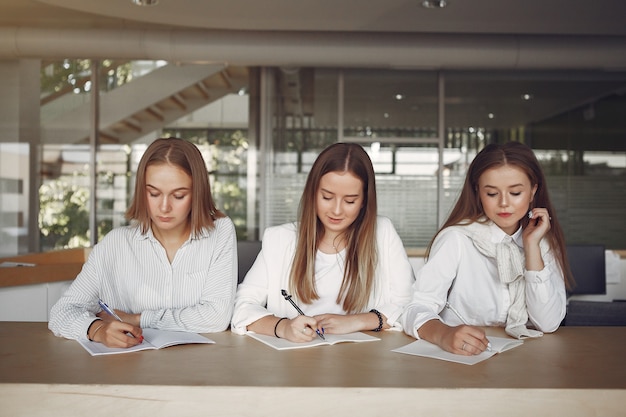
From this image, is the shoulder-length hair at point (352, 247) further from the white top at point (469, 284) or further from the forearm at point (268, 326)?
the forearm at point (268, 326)

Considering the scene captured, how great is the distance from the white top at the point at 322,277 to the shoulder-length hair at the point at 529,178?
0.71 ft

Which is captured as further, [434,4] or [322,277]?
[434,4]

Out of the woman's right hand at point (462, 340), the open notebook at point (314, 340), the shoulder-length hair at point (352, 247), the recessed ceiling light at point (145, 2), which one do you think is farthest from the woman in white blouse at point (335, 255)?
the recessed ceiling light at point (145, 2)

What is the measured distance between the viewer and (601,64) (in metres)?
6.06

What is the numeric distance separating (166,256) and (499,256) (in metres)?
1.11

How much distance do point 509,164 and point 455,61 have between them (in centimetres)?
438

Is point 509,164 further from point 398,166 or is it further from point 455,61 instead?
point 398,166

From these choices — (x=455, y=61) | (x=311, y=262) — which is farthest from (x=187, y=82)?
(x=311, y=262)

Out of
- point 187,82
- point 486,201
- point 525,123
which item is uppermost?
point 187,82

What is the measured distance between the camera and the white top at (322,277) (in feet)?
6.59

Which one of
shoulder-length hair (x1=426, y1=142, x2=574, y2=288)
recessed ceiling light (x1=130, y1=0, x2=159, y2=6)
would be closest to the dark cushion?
shoulder-length hair (x1=426, y1=142, x2=574, y2=288)

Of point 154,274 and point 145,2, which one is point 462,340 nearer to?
point 154,274

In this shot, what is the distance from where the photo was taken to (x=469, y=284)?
2.02 m

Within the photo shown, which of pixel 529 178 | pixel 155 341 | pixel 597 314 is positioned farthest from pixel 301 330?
pixel 597 314
